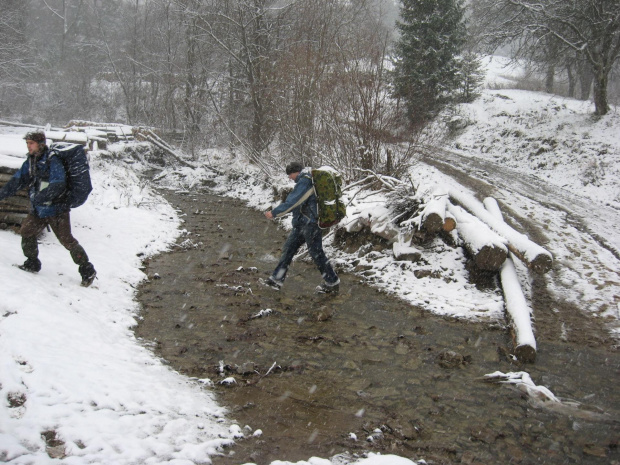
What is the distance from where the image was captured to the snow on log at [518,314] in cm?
488

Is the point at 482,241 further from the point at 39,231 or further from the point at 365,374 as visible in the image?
the point at 39,231

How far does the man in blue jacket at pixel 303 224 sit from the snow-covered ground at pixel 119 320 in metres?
Answer: 1.15

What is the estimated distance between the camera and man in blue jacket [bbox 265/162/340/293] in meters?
6.57

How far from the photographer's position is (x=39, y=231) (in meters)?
5.29

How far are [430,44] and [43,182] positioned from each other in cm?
2075

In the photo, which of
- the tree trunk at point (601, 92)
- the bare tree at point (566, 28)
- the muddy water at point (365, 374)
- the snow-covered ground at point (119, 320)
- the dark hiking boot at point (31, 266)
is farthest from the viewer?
the tree trunk at point (601, 92)

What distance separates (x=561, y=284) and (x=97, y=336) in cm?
702

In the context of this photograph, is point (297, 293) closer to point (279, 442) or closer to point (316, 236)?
point (316, 236)

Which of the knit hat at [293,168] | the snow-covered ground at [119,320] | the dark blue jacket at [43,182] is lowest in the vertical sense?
the snow-covered ground at [119,320]

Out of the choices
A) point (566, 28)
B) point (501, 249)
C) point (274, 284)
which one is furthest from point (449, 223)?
point (566, 28)

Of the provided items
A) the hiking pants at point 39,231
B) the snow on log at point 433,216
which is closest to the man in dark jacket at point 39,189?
the hiking pants at point 39,231

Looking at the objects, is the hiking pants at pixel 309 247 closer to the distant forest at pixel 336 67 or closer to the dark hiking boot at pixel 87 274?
the dark hiking boot at pixel 87 274

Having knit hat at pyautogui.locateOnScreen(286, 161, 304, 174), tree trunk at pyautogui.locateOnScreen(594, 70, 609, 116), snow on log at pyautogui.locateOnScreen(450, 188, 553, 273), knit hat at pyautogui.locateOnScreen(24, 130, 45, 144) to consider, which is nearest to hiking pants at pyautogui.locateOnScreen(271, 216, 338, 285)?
knit hat at pyautogui.locateOnScreen(286, 161, 304, 174)

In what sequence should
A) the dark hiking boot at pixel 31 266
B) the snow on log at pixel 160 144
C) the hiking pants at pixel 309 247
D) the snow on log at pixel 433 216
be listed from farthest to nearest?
the snow on log at pixel 160 144, the snow on log at pixel 433 216, the hiking pants at pixel 309 247, the dark hiking boot at pixel 31 266
